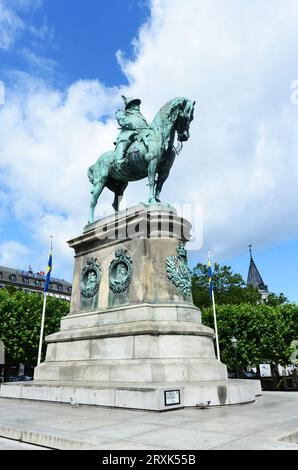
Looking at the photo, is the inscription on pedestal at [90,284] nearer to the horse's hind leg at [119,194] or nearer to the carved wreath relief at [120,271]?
the carved wreath relief at [120,271]

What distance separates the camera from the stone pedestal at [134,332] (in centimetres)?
1018

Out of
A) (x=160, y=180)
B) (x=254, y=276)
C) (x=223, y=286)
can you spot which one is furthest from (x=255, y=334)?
(x=254, y=276)

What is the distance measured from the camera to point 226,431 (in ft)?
21.2

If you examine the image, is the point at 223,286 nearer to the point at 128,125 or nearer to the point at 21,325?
the point at 21,325

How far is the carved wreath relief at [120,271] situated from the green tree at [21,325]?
24.4 metres

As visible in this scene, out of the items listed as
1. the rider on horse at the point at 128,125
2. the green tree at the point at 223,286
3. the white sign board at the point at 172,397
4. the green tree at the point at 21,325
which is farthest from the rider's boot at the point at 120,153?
the green tree at the point at 223,286

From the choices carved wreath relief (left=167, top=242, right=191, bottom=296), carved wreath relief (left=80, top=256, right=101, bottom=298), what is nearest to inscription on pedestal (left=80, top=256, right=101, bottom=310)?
carved wreath relief (left=80, top=256, right=101, bottom=298)

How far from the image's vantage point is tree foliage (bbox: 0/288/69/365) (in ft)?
114

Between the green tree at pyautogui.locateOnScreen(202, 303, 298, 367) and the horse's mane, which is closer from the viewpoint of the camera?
the horse's mane

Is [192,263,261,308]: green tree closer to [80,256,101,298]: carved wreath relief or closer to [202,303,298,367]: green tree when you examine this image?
[202,303,298,367]: green tree

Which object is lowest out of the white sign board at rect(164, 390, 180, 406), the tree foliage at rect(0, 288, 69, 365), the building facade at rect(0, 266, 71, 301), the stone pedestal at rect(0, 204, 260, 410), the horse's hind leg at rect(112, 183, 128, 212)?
the white sign board at rect(164, 390, 180, 406)

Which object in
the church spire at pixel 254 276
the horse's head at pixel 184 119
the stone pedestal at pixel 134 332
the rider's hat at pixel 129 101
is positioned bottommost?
the stone pedestal at pixel 134 332

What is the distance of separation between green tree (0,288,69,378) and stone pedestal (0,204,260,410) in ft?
73.9
